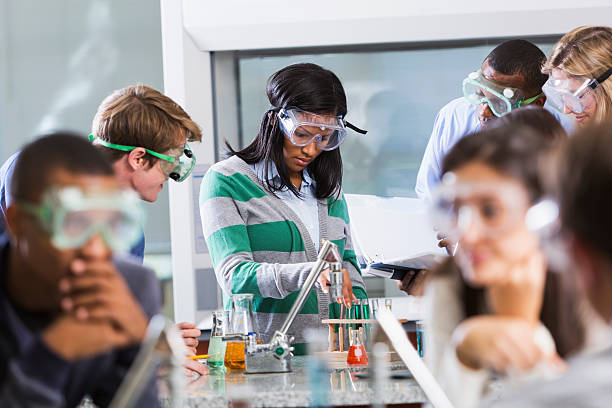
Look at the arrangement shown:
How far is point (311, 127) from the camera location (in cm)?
227

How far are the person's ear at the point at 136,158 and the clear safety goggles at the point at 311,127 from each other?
1.98 ft

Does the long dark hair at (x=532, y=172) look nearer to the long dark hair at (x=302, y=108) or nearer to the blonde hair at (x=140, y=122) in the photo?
the blonde hair at (x=140, y=122)

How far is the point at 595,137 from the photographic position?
0.75 meters

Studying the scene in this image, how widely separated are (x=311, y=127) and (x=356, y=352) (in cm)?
69

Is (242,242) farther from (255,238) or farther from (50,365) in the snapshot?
(50,365)

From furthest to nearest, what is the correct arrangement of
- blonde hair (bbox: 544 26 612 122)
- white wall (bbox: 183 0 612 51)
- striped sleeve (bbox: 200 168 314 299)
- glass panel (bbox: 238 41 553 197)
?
glass panel (bbox: 238 41 553 197) < white wall (bbox: 183 0 612 51) < striped sleeve (bbox: 200 168 314 299) < blonde hair (bbox: 544 26 612 122)

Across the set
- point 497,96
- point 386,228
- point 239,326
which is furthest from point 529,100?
point 239,326

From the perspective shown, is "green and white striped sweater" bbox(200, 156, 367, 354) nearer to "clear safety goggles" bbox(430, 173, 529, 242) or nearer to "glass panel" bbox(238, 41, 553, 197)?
"clear safety goggles" bbox(430, 173, 529, 242)

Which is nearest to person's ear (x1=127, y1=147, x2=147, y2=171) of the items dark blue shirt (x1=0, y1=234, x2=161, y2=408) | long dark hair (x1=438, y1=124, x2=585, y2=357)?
dark blue shirt (x1=0, y1=234, x2=161, y2=408)

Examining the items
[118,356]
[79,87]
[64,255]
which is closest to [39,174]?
[64,255]

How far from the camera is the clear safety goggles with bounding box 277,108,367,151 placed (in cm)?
225

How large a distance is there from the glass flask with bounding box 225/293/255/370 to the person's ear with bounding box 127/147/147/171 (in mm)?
465

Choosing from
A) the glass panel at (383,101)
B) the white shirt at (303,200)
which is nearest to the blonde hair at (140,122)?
the white shirt at (303,200)

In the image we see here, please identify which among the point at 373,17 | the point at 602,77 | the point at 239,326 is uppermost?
the point at 373,17
